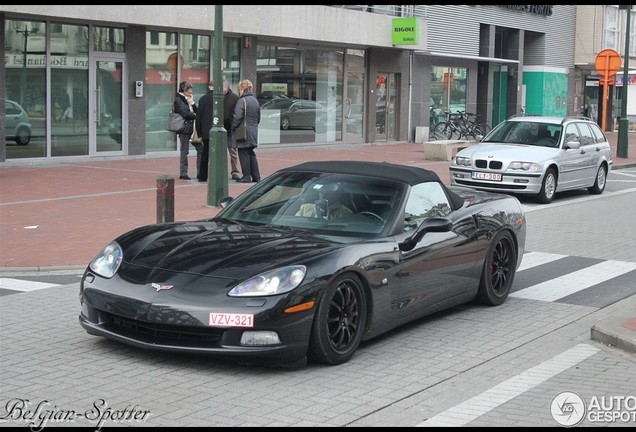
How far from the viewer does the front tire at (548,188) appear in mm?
18531

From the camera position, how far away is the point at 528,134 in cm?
1961

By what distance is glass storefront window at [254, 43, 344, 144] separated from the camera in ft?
97.0

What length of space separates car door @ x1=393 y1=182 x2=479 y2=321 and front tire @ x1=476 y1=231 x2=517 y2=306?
277 mm

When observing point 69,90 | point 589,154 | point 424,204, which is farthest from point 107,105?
point 424,204

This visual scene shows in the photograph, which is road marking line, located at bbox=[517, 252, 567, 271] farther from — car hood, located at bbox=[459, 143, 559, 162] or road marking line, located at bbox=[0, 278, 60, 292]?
car hood, located at bbox=[459, 143, 559, 162]

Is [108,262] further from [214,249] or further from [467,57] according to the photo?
[467,57]

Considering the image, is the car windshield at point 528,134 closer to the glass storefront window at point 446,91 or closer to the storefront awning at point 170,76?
the storefront awning at point 170,76

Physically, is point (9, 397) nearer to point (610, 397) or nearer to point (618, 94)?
point (610, 397)

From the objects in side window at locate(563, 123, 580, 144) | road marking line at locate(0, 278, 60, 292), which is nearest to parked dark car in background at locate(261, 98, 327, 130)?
→ side window at locate(563, 123, 580, 144)

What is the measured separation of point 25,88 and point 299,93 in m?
11.0

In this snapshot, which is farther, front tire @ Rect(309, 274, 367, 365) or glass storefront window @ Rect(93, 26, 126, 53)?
glass storefront window @ Rect(93, 26, 126, 53)

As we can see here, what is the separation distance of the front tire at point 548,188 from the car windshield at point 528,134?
0.78 meters

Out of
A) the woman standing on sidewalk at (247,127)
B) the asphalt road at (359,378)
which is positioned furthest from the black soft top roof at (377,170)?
the woman standing on sidewalk at (247,127)

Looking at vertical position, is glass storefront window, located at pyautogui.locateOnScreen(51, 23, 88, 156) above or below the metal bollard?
above
